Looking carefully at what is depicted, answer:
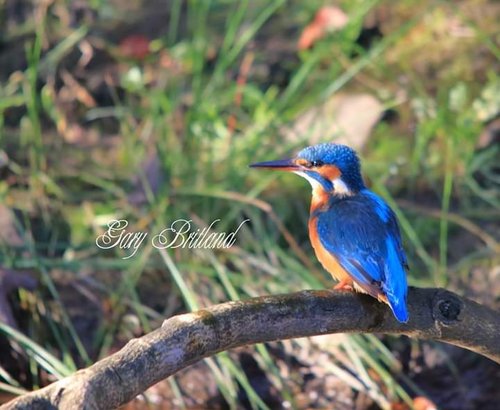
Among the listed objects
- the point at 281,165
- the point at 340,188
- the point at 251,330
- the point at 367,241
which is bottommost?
the point at 251,330

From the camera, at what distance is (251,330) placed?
2609mm

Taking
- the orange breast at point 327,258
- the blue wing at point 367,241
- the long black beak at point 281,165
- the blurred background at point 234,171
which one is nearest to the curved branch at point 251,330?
the blue wing at point 367,241

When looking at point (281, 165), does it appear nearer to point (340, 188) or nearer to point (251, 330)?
point (340, 188)

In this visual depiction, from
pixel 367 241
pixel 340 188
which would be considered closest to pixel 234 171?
pixel 340 188

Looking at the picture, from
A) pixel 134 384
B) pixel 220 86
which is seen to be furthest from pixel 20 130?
pixel 134 384

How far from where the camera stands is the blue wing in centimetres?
300

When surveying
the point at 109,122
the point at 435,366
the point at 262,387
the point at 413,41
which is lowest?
the point at 435,366

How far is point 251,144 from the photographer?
4.93 m

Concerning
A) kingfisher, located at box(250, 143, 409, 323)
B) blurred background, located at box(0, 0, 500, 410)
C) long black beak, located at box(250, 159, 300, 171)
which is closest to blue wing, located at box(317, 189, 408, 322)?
kingfisher, located at box(250, 143, 409, 323)

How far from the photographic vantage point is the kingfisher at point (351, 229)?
9.84ft

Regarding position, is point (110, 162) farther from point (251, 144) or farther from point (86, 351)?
point (86, 351)

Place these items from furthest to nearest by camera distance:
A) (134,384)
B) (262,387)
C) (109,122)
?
1. (109,122)
2. (262,387)
3. (134,384)

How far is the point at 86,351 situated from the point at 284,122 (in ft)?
4.70

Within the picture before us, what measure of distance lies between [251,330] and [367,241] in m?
0.70
